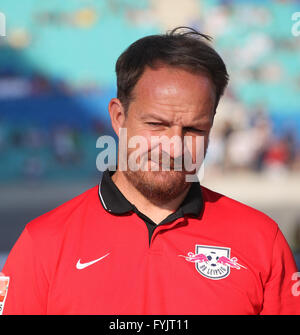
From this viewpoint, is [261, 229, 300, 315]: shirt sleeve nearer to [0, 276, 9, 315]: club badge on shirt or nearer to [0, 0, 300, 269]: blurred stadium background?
[0, 276, 9, 315]: club badge on shirt

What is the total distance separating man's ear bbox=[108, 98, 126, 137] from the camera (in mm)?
1860

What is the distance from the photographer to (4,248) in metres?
6.25

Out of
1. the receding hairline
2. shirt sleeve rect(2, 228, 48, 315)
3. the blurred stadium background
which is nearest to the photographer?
shirt sleeve rect(2, 228, 48, 315)

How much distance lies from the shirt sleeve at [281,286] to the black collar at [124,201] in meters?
0.29

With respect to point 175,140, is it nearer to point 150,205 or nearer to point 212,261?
point 150,205

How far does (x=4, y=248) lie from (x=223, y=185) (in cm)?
708

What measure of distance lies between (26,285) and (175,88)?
2.50 ft

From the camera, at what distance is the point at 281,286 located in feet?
5.66

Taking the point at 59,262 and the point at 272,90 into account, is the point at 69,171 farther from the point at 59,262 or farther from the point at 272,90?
the point at 59,262

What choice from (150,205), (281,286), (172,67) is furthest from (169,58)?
(281,286)

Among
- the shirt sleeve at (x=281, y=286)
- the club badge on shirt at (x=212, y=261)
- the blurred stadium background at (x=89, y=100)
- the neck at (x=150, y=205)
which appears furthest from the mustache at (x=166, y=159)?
the blurred stadium background at (x=89, y=100)

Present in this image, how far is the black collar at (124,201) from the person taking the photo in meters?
1.80

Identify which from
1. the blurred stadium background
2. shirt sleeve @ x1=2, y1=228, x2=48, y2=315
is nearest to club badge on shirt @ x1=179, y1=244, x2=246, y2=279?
shirt sleeve @ x1=2, y1=228, x2=48, y2=315
